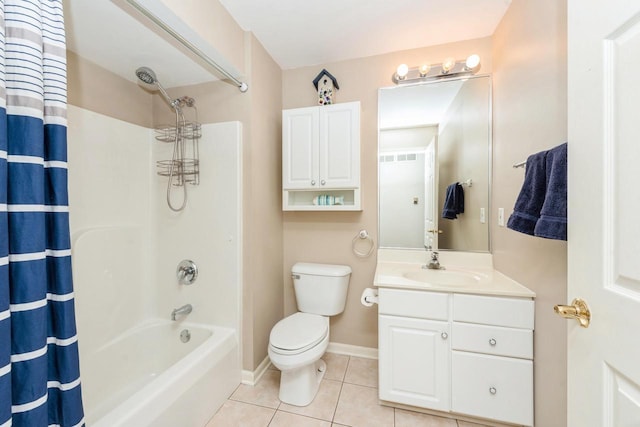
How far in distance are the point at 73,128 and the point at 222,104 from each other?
0.87 m

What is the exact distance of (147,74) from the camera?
1.69 metres

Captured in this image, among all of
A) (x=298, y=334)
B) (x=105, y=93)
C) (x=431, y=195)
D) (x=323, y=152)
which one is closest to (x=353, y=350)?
(x=298, y=334)

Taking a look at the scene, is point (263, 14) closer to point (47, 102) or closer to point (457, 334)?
point (47, 102)

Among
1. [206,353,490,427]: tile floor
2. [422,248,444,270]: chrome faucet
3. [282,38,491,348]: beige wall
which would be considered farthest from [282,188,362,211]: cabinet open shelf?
[206,353,490,427]: tile floor

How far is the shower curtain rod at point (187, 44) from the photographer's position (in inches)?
46.2

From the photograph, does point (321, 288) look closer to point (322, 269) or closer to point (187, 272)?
point (322, 269)

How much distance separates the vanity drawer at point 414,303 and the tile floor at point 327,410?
1.98 feet

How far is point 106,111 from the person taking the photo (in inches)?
67.9

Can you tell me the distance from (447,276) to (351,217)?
0.81 metres

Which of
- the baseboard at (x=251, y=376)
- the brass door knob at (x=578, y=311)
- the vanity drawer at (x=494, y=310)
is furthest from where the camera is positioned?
the baseboard at (x=251, y=376)

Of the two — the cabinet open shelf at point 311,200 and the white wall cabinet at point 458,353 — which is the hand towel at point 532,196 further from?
the cabinet open shelf at point 311,200

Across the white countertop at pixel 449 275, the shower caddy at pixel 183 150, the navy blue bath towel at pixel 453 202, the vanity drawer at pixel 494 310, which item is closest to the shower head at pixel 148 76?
the shower caddy at pixel 183 150

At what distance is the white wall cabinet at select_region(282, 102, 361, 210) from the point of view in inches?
73.7

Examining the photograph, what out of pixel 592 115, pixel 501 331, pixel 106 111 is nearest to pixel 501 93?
pixel 592 115
